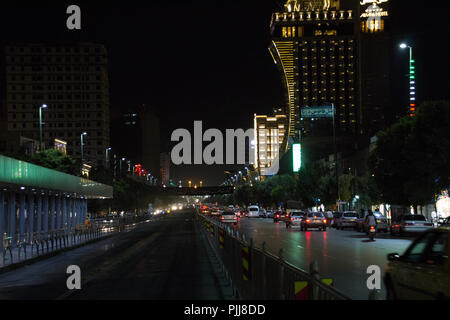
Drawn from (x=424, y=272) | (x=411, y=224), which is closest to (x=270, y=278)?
(x=424, y=272)

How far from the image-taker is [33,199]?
4225 centimetres

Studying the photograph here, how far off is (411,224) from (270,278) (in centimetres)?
3199

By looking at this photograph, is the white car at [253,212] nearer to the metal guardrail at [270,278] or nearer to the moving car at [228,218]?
the moving car at [228,218]

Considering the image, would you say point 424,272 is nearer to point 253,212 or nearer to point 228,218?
point 228,218

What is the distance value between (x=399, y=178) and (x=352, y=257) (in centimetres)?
2511

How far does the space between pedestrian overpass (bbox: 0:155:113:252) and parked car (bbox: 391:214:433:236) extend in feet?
69.0

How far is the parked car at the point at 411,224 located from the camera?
38438 mm

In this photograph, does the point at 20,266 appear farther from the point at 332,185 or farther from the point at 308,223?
the point at 332,185

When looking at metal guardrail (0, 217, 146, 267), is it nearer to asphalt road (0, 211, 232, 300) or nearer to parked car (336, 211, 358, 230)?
asphalt road (0, 211, 232, 300)

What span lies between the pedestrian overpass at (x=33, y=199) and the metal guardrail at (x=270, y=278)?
14.7 m

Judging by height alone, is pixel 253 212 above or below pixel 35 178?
below

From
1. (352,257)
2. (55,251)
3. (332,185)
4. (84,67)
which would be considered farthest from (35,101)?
(352,257)

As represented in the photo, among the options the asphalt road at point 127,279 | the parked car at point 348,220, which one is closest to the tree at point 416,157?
the parked car at point 348,220
